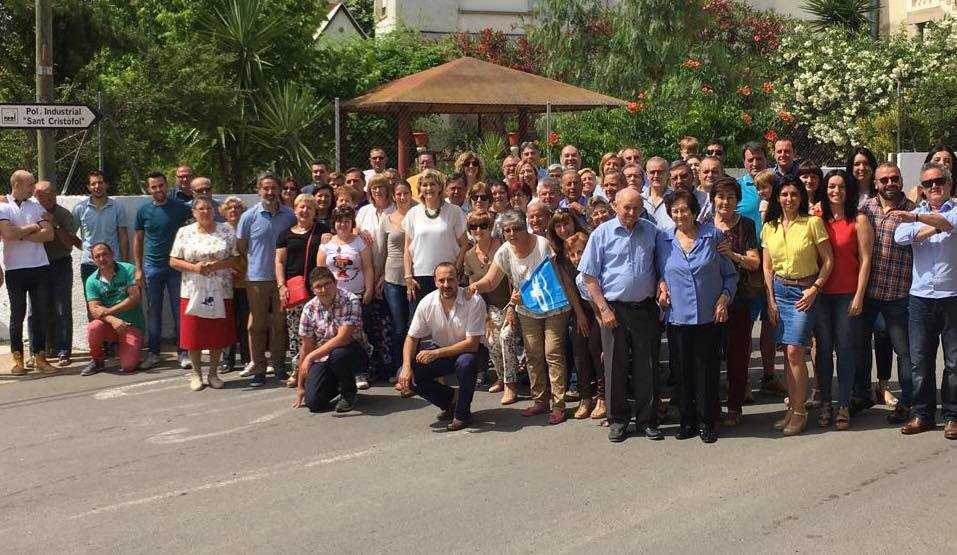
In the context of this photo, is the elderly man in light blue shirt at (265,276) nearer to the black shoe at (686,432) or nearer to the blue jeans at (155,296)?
the blue jeans at (155,296)

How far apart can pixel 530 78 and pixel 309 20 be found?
7.27 m

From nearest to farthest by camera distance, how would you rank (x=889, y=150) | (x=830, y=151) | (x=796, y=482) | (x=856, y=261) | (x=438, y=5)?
(x=796, y=482) < (x=856, y=261) < (x=889, y=150) < (x=830, y=151) < (x=438, y=5)

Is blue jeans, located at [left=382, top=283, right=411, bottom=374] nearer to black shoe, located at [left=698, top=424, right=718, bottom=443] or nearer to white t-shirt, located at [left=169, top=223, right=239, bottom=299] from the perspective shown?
white t-shirt, located at [left=169, top=223, right=239, bottom=299]

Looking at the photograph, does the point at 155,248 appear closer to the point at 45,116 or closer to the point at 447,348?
the point at 45,116

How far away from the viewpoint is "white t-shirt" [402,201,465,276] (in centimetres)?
950

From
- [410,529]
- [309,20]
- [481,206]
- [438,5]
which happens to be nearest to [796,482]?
[410,529]

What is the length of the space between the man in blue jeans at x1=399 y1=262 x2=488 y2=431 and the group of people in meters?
0.01

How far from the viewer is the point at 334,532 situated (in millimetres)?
5961

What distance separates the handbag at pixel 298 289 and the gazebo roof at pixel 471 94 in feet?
21.0

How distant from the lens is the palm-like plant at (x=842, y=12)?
29.9 metres

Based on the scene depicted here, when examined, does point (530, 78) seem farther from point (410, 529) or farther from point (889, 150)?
point (410, 529)

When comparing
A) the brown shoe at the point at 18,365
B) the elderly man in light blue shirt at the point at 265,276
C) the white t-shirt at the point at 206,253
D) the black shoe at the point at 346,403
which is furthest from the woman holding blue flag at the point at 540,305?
the brown shoe at the point at 18,365

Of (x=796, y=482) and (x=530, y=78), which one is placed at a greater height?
(x=530, y=78)

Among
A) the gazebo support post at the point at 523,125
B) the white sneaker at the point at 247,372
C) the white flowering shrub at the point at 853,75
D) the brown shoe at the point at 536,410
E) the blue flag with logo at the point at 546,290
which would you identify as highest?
the white flowering shrub at the point at 853,75
